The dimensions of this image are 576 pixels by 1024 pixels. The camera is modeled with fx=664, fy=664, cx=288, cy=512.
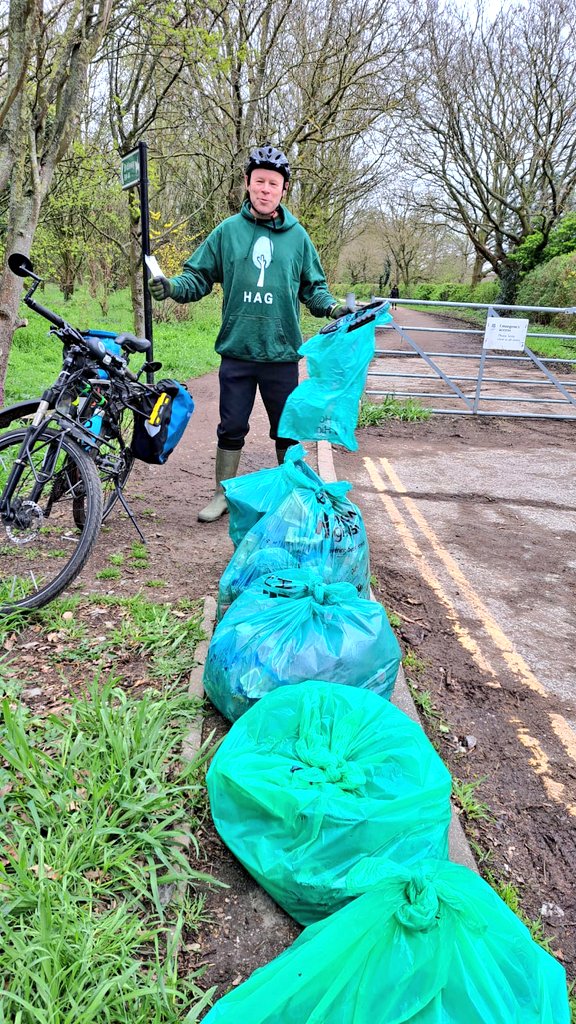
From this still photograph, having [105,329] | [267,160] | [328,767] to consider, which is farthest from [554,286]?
[328,767]

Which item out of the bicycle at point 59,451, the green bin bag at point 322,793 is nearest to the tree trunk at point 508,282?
the bicycle at point 59,451

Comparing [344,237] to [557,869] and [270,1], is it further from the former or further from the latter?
[557,869]

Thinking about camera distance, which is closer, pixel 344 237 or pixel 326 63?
pixel 326 63

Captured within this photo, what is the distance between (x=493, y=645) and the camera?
132 inches

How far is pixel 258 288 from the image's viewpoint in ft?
12.4

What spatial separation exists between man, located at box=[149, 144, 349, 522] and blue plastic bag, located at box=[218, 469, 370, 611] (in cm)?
116

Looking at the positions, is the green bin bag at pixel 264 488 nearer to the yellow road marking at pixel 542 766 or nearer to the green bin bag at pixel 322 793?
the green bin bag at pixel 322 793

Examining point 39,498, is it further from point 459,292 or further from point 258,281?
point 459,292

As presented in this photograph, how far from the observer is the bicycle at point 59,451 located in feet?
9.71

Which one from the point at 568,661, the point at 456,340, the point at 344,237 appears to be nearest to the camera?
the point at 568,661

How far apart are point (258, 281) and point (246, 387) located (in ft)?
2.03

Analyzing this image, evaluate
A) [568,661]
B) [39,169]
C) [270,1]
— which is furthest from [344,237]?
[568,661]

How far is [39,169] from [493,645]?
4280 mm

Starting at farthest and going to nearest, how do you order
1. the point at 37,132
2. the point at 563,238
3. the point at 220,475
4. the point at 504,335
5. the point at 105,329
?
the point at 563,238 < the point at 105,329 < the point at 504,335 < the point at 37,132 < the point at 220,475
